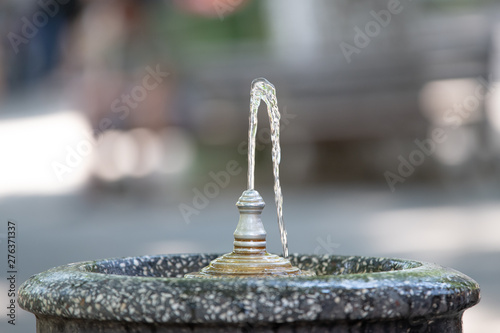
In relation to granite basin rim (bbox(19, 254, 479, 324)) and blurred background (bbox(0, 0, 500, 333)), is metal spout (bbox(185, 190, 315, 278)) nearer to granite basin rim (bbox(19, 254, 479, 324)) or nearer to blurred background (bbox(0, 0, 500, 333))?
granite basin rim (bbox(19, 254, 479, 324))

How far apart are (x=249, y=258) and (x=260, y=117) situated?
326 inches

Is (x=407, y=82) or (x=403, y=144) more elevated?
(x=407, y=82)

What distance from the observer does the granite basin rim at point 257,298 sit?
1486mm

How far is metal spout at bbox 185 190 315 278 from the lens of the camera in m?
1.88

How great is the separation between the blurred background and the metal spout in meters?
6.23

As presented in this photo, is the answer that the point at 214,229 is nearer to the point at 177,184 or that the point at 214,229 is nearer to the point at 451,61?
the point at 177,184

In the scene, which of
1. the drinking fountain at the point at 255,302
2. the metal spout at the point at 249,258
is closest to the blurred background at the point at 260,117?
the metal spout at the point at 249,258

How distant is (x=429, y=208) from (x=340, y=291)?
24.7ft

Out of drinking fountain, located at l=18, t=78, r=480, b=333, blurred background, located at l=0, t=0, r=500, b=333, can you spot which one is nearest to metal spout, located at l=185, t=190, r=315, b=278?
drinking fountain, located at l=18, t=78, r=480, b=333

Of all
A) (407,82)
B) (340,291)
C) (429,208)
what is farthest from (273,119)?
(407,82)

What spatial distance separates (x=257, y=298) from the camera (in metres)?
1.48

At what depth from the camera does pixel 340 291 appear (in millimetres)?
1508

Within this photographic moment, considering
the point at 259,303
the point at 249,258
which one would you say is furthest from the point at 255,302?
the point at 249,258

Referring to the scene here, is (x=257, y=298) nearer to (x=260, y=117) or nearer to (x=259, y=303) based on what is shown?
(x=259, y=303)
